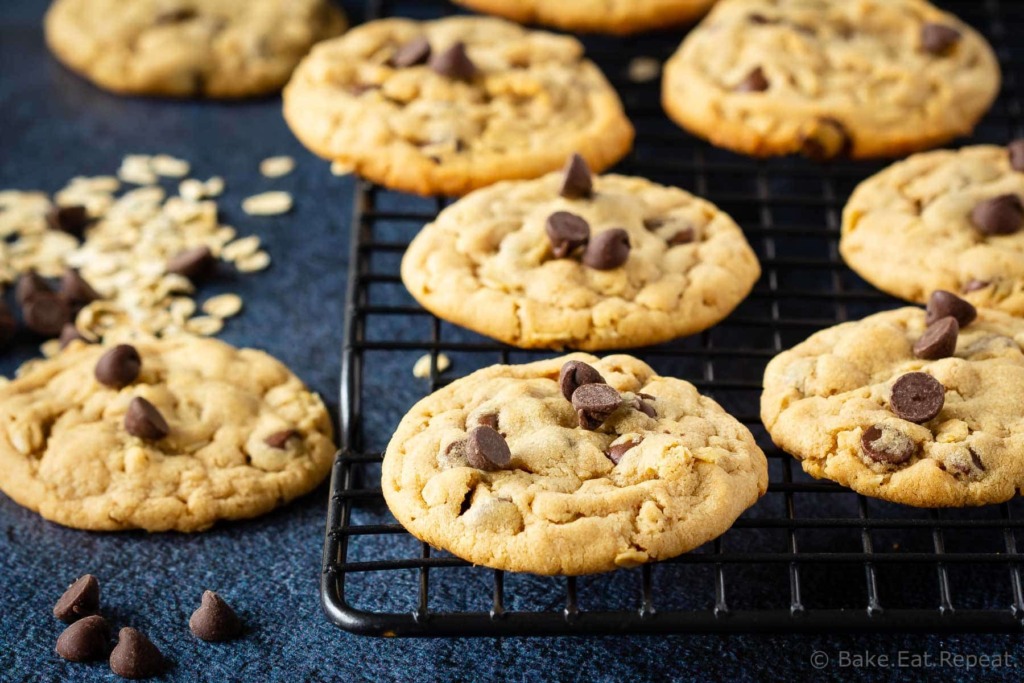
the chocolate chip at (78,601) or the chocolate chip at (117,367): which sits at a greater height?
the chocolate chip at (117,367)

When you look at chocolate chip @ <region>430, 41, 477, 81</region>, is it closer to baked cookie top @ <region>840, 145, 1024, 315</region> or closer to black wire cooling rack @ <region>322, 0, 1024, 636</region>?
black wire cooling rack @ <region>322, 0, 1024, 636</region>

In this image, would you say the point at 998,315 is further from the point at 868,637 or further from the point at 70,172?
the point at 70,172

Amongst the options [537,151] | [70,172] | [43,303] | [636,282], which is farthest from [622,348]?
[70,172]

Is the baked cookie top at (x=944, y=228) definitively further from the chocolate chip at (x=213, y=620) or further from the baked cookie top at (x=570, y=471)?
the chocolate chip at (x=213, y=620)

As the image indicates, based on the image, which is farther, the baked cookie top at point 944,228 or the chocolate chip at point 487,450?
the baked cookie top at point 944,228

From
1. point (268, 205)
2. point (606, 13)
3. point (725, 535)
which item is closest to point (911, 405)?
point (725, 535)

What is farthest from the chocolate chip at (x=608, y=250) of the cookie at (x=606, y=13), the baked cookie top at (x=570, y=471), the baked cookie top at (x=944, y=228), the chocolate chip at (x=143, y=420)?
the cookie at (x=606, y=13)

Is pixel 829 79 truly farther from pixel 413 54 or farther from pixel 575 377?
pixel 575 377

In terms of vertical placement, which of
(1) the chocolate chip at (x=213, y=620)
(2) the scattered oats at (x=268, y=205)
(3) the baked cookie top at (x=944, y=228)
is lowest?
(2) the scattered oats at (x=268, y=205)
